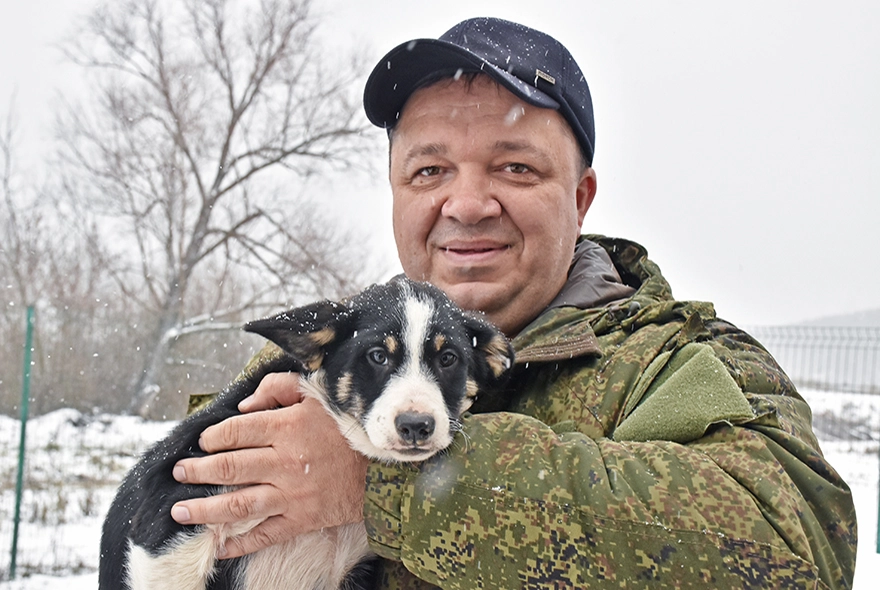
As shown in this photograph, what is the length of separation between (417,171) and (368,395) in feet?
3.41

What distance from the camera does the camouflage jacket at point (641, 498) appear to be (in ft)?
4.92

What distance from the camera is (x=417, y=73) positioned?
9.11 feet

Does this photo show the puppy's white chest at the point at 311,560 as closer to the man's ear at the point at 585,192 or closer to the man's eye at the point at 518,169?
the man's eye at the point at 518,169

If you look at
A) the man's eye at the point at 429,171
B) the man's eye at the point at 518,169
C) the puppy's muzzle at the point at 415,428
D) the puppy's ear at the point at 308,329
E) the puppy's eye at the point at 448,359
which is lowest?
the puppy's muzzle at the point at 415,428

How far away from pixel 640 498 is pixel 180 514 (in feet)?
4.48

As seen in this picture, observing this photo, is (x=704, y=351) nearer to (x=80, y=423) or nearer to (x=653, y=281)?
(x=653, y=281)

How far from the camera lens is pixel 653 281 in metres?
2.60

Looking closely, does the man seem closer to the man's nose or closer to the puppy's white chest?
the man's nose

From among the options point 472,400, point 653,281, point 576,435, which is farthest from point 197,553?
point 653,281

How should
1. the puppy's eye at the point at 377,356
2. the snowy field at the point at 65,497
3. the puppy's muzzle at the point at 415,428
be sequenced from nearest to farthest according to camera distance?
1. the puppy's muzzle at the point at 415,428
2. the puppy's eye at the point at 377,356
3. the snowy field at the point at 65,497

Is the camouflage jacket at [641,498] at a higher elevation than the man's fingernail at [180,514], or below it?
higher

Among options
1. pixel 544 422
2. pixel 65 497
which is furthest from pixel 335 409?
pixel 65 497

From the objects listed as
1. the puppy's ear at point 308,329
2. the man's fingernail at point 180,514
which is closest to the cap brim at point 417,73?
the puppy's ear at point 308,329

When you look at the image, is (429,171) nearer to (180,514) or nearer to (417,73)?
(417,73)
